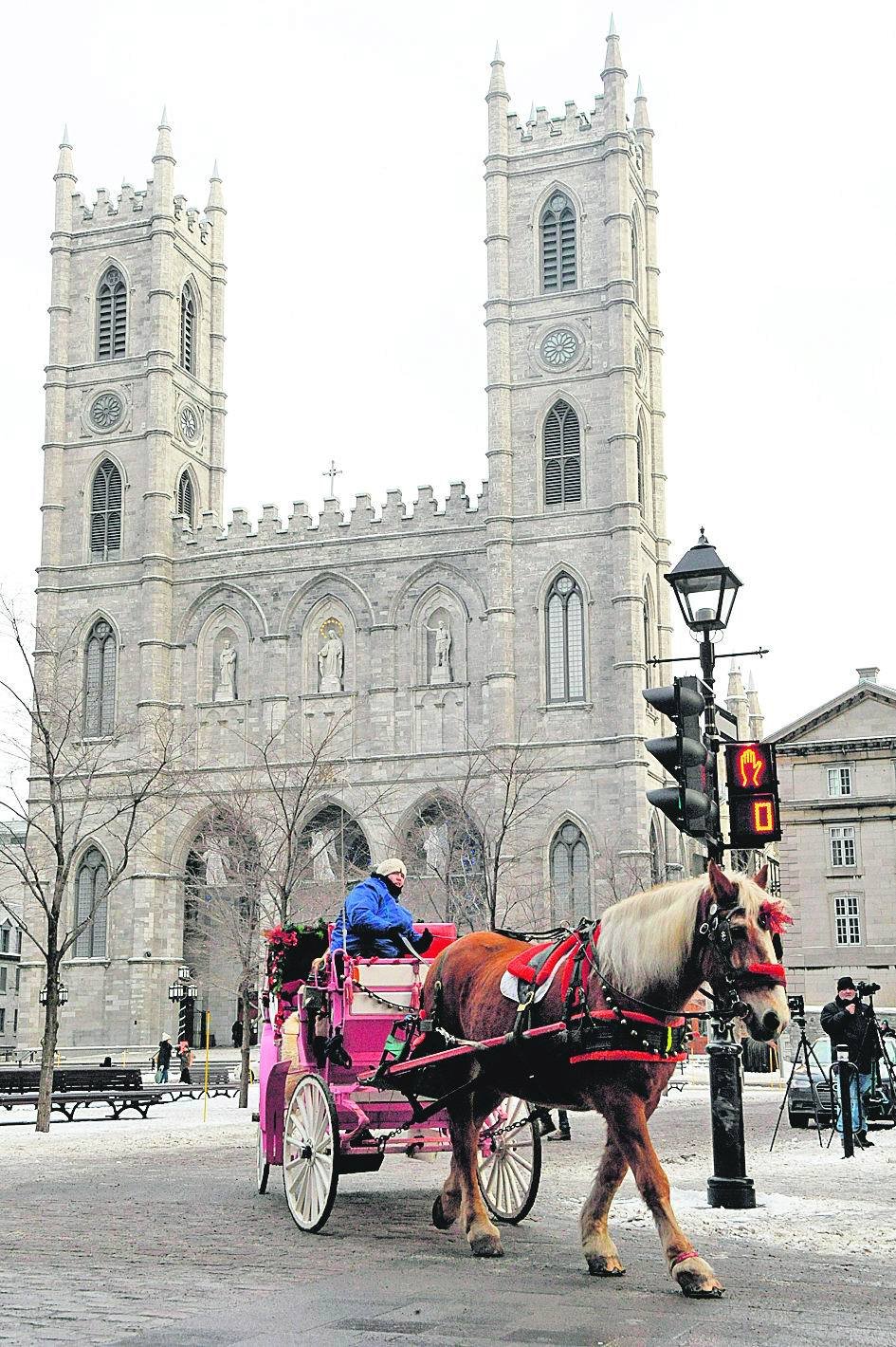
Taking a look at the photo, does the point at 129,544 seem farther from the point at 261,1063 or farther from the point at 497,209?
the point at 261,1063

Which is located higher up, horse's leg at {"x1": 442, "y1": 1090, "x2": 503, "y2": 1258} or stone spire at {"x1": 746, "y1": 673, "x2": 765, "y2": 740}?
stone spire at {"x1": 746, "y1": 673, "x2": 765, "y2": 740}

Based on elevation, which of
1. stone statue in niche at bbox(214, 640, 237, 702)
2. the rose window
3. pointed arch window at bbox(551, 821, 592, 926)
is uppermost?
the rose window

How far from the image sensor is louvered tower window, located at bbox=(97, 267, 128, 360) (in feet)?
189

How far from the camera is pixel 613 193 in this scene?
52219 millimetres

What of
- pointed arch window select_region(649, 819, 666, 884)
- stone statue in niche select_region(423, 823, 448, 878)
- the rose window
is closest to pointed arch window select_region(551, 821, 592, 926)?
pointed arch window select_region(649, 819, 666, 884)

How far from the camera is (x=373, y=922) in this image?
973 cm

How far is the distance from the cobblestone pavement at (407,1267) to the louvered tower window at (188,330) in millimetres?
49470

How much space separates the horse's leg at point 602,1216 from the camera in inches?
294

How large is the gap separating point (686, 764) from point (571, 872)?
3857cm

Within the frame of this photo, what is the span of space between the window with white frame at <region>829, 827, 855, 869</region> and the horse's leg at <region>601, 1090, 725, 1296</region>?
Result: 4414 cm

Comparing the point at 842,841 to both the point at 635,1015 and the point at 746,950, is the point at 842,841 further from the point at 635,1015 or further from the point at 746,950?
the point at 746,950

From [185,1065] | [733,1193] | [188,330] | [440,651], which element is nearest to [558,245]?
[440,651]

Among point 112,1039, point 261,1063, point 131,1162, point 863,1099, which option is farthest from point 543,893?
point 261,1063

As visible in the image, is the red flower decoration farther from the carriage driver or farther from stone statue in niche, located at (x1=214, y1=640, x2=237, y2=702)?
stone statue in niche, located at (x1=214, y1=640, x2=237, y2=702)
